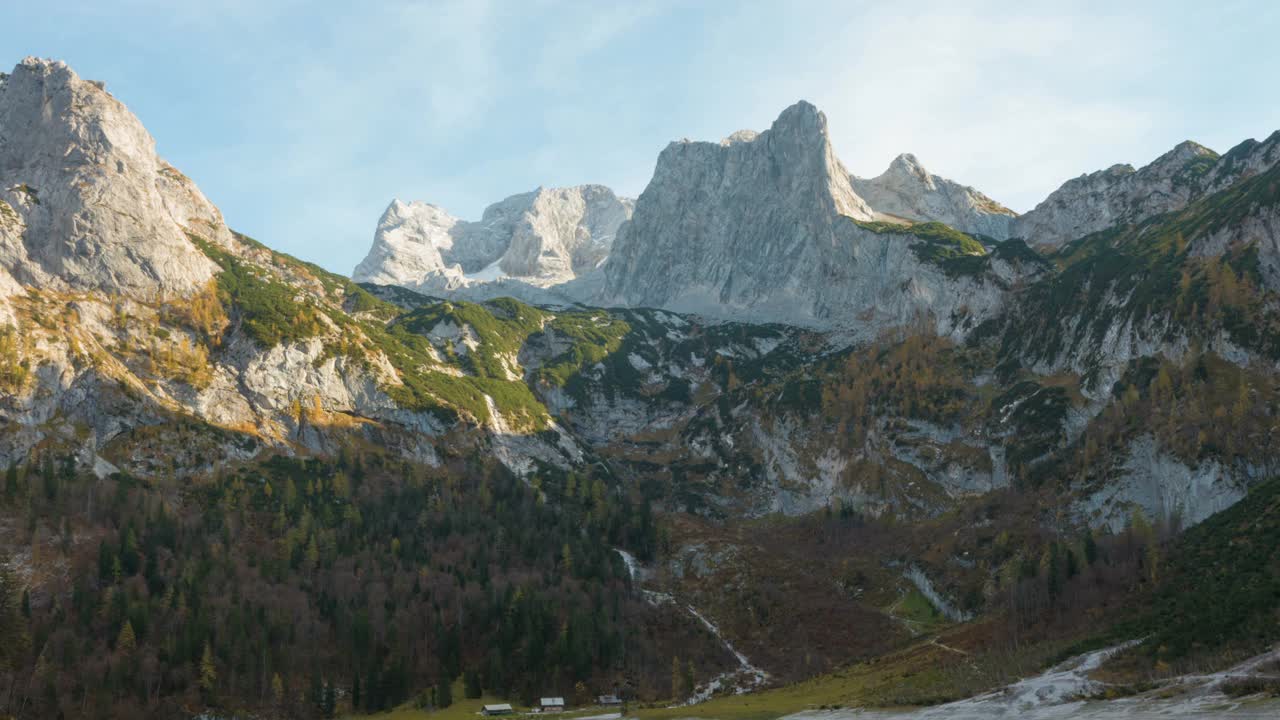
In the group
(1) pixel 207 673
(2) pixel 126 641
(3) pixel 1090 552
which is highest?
(2) pixel 126 641

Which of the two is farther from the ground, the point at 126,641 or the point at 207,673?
the point at 126,641

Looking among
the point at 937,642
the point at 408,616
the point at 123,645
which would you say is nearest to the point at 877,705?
the point at 937,642

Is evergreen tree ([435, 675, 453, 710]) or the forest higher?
the forest

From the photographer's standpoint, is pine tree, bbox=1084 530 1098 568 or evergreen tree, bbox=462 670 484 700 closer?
evergreen tree, bbox=462 670 484 700

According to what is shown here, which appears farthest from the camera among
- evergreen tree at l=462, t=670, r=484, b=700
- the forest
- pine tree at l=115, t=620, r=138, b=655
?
evergreen tree at l=462, t=670, r=484, b=700

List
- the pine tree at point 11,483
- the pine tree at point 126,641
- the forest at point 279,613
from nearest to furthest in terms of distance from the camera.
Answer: the forest at point 279,613 < the pine tree at point 126,641 < the pine tree at point 11,483

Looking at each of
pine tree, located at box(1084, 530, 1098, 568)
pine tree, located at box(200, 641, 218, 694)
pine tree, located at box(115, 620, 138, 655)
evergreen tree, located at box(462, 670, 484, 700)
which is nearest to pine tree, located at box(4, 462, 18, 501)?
pine tree, located at box(115, 620, 138, 655)

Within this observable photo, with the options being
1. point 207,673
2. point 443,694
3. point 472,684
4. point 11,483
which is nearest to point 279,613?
point 207,673

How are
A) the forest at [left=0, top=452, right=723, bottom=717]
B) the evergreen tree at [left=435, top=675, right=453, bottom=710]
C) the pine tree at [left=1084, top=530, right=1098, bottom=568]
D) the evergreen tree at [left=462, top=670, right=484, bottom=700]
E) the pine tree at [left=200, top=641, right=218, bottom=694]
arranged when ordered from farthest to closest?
the pine tree at [left=1084, top=530, right=1098, bottom=568] → the evergreen tree at [left=462, top=670, right=484, bottom=700] → the evergreen tree at [left=435, top=675, right=453, bottom=710] → the forest at [left=0, top=452, right=723, bottom=717] → the pine tree at [left=200, top=641, right=218, bottom=694]

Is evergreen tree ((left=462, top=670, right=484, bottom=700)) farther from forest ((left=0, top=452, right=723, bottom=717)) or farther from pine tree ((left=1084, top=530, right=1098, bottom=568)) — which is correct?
pine tree ((left=1084, top=530, right=1098, bottom=568))

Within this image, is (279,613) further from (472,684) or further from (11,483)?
(11,483)

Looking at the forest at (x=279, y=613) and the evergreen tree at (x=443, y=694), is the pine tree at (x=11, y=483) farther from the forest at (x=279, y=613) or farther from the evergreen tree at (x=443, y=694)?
the evergreen tree at (x=443, y=694)

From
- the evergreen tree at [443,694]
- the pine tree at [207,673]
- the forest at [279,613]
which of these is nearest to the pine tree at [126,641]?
the forest at [279,613]

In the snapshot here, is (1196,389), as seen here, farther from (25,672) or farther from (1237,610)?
(25,672)
